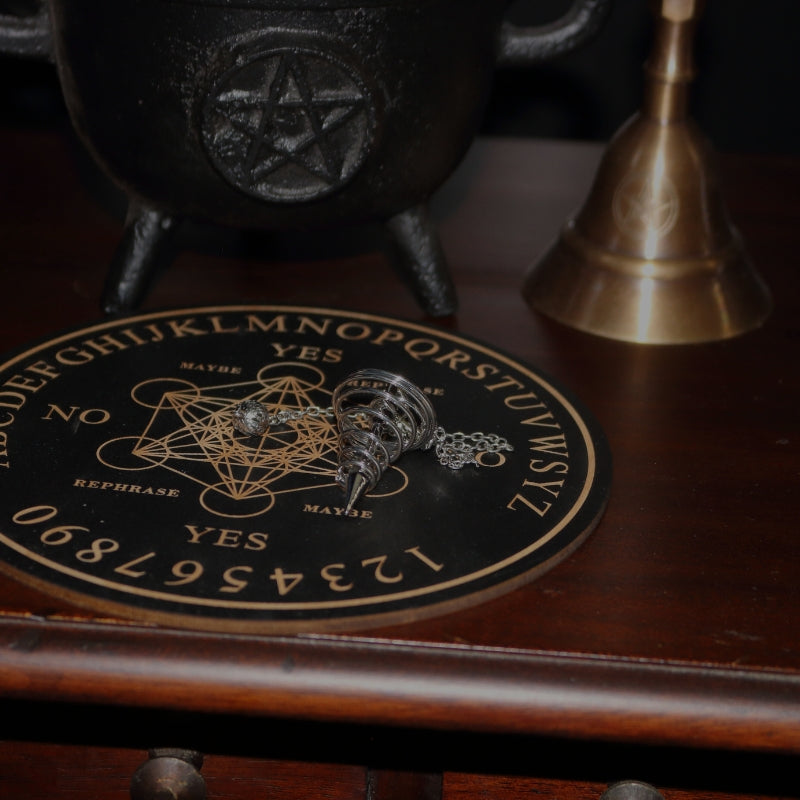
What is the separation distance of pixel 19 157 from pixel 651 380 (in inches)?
29.8

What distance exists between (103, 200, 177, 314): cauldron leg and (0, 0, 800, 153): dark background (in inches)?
32.5

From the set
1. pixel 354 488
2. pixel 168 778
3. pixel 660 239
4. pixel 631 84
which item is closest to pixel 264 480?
pixel 354 488

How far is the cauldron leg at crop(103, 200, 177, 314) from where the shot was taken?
102 centimetres

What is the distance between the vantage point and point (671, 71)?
989mm

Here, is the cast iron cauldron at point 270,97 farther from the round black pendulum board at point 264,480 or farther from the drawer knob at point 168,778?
the drawer knob at point 168,778

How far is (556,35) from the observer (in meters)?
1.05

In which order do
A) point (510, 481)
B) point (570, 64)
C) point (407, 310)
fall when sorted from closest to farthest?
point (510, 481), point (407, 310), point (570, 64)

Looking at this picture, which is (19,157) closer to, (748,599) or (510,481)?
(510,481)

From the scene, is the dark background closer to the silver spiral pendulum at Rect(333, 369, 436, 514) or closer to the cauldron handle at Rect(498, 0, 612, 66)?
the cauldron handle at Rect(498, 0, 612, 66)

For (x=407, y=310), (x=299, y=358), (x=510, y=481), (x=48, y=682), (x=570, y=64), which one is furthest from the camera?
(x=570, y=64)

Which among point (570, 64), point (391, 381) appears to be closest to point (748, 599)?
point (391, 381)

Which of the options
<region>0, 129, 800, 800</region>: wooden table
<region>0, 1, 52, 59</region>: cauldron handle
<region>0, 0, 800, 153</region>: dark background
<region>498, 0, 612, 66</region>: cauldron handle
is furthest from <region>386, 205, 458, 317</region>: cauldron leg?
<region>0, 0, 800, 153</region>: dark background

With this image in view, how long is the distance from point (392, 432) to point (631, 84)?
110 centimetres

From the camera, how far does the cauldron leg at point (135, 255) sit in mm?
1020
